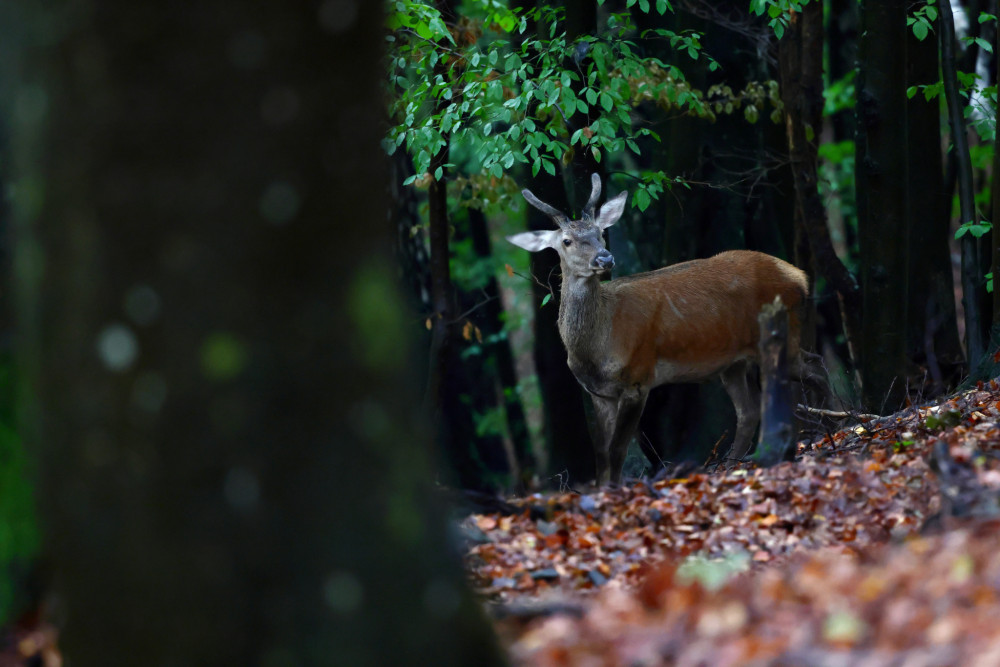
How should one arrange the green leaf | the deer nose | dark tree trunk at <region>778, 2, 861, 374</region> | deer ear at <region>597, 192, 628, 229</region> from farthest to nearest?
dark tree trunk at <region>778, 2, 861, 374</region> < deer ear at <region>597, 192, 628, 229</region> < the green leaf < the deer nose

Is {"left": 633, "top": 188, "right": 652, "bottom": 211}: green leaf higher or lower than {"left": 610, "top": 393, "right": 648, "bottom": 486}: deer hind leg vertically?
higher

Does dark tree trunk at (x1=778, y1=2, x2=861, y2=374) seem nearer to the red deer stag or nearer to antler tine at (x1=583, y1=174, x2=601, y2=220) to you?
the red deer stag

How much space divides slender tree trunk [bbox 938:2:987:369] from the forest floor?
424 cm

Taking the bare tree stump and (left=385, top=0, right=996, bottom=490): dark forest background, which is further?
(left=385, top=0, right=996, bottom=490): dark forest background

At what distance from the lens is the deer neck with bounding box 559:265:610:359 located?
10453 mm

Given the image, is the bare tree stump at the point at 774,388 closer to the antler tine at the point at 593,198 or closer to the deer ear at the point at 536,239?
the antler tine at the point at 593,198

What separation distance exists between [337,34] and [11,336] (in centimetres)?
240

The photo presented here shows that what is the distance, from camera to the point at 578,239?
403 inches

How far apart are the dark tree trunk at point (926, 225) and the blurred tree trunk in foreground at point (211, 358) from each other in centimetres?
1121

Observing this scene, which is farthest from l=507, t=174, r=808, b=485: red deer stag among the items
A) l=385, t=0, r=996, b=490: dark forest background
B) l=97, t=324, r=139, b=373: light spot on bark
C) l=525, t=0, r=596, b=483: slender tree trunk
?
l=97, t=324, r=139, b=373: light spot on bark

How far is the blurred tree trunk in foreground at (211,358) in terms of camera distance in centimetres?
317

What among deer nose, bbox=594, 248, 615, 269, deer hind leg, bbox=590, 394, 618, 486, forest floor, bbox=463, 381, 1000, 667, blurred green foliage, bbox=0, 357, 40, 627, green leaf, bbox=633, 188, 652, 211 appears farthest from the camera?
green leaf, bbox=633, 188, 652, 211

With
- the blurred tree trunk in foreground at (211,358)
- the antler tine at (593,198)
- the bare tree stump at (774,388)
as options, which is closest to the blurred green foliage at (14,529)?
the blurred tree trunk in foreground at (211,358)

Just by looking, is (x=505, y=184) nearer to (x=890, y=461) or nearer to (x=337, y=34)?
(x=890, y=461)
